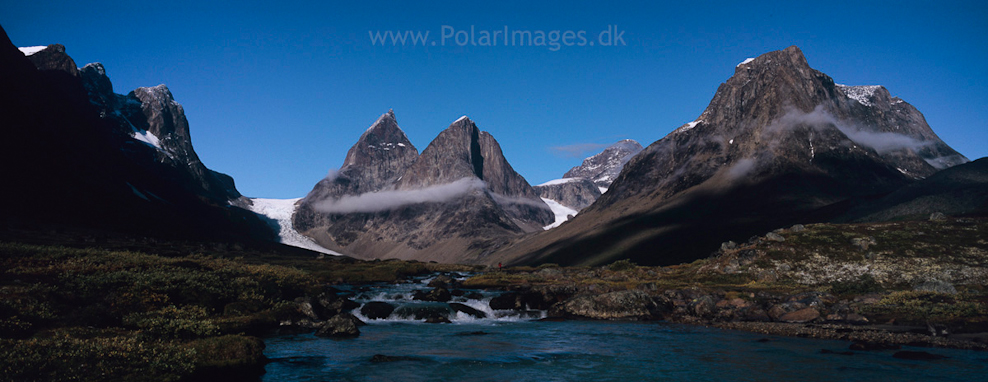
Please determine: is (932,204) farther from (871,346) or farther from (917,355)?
(917,355)

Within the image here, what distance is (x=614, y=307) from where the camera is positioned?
194 feet

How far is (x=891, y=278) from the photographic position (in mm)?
66625

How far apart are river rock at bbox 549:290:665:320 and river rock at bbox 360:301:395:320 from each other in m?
18.4

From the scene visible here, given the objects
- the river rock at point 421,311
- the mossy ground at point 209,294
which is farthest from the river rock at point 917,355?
the river rock at point 421,311

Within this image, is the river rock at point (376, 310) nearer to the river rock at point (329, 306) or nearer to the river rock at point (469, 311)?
the river rock at point (329, 306)

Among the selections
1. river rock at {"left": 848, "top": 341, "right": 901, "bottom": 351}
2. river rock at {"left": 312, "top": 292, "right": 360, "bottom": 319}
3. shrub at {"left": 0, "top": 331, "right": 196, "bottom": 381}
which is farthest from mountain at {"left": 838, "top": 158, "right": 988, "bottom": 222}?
shrub at {"left": 0, "top": 331, "right": 196, "bottom": 381}

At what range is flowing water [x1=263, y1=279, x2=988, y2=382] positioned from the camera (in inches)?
1111

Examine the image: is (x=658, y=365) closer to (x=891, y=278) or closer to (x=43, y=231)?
(x=891, y=278)

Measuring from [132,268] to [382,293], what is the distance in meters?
36.7

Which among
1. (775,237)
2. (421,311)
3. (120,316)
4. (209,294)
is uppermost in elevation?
(775,237)

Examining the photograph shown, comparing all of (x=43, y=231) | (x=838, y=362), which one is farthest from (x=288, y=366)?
(x=43, y=231)

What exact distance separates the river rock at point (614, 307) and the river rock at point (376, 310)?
18404 millimetres

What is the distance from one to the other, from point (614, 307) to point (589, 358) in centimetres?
2615

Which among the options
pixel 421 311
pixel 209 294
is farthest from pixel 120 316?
pixel 421 311
